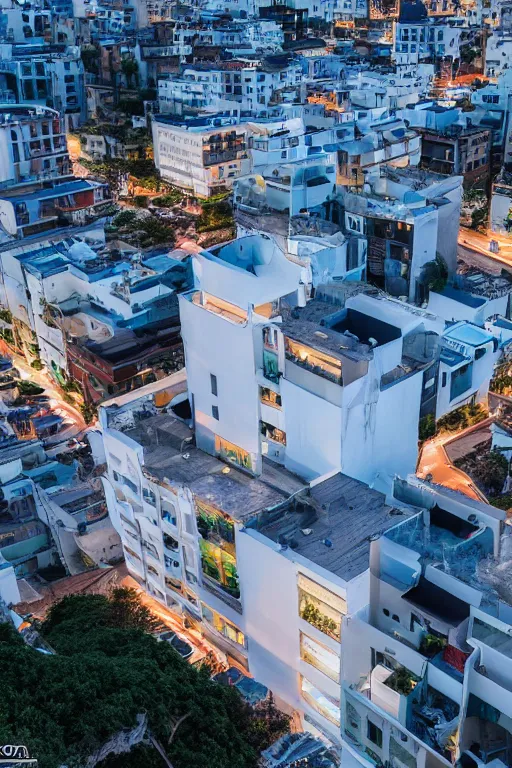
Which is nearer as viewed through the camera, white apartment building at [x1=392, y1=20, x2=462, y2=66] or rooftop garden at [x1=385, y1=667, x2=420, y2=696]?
rooftop garden at [x1=385, y1=667, x2=420, y2=696]

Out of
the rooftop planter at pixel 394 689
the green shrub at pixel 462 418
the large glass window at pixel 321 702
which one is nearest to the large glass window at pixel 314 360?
the large glass window at pixel 321 702

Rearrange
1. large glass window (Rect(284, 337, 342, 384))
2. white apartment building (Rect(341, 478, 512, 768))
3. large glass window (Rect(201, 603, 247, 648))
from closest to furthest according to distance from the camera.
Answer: white apartment building (Rect(341, 478, 512, 768)) → large glass window (Rect(284, 337, 342, 384)) → large glass window (Rect(201, 603, 247, 648))

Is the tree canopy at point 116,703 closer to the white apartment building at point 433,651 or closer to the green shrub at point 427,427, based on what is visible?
the white apartment building at point 433,651

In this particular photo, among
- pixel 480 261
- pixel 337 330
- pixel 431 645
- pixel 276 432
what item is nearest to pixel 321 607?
pixel 431 645

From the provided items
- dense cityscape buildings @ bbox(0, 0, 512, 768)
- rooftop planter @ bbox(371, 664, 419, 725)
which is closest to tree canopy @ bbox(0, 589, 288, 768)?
dense cityscape buildings @ bbox(0, 0, 512, 768)

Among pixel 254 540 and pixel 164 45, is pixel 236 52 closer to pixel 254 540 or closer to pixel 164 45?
pixel 164 45

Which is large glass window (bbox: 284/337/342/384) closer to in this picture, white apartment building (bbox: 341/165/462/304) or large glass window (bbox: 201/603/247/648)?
large glass window (bbox: 201/603/247/648)

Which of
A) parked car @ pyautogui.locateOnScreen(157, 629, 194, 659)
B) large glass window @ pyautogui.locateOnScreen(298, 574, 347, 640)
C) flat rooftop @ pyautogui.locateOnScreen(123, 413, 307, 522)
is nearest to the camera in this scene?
large glass window @ pyautogui.locateOnScreen(298, 574, 347, 640)
